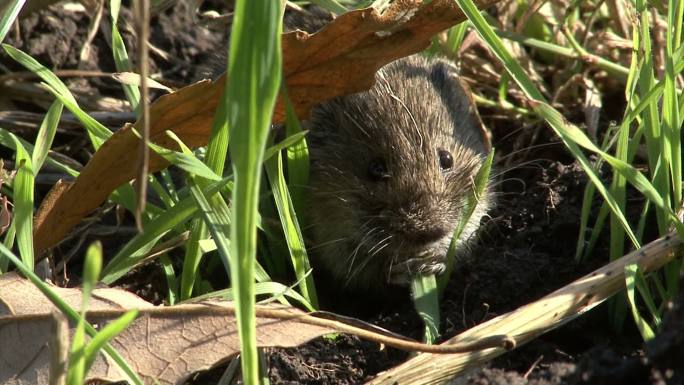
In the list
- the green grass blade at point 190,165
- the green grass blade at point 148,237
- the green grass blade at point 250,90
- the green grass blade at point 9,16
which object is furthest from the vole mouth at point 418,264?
the green grass blade at point 9,16

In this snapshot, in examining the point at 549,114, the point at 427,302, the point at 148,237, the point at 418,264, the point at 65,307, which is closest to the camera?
the point at 65,307

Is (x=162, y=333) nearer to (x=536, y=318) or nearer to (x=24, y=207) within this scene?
(x=24, y=207)

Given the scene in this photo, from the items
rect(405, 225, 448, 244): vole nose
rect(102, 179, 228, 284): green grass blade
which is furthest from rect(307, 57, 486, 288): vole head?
rect(102, 179, 228, 284): green grass blade

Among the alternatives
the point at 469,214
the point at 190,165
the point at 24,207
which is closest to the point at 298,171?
the point at 469,214

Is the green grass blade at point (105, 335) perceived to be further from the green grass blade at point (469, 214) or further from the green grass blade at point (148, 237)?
the green grass blade at point (469, 214)

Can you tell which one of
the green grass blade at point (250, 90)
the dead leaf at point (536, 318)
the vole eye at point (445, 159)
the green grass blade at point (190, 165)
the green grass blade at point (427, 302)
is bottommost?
the green grass blade at point (427, 302)

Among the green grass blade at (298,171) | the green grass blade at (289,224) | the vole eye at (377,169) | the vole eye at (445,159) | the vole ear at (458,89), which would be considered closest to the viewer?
the green grass blade at (289,224)

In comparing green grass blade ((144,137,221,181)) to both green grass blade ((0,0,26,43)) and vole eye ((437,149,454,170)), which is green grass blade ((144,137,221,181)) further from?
vole eye ((437,149,454,170))
